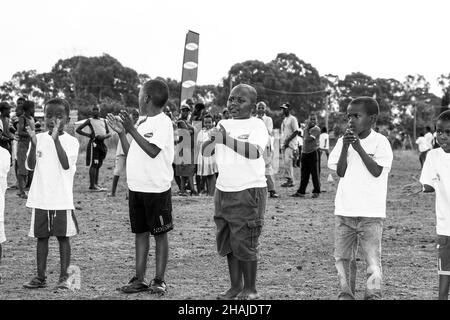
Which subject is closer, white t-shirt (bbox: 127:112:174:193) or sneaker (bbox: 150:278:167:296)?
sneaker (bbox: 150:278:167:296)

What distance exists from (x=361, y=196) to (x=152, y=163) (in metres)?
1.83

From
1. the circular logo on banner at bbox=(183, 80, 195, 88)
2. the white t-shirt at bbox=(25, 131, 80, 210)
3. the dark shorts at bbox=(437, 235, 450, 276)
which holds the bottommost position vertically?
the dark shorts at bbox=(437, 235, 450, 276)

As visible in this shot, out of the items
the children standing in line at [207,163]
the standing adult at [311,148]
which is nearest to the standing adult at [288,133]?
the standing adult at [311,148]

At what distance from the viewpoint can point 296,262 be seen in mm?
7793

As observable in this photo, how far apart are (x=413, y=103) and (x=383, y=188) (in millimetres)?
79583

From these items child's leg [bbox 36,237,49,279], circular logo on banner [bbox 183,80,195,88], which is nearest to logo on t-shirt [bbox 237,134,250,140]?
child's leg [bbox 36,237,49,279]

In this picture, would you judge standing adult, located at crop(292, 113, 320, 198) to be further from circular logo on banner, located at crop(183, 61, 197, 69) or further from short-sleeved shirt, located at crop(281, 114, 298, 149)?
circular logo on banner, located at crop(183, 61, 197, 69)

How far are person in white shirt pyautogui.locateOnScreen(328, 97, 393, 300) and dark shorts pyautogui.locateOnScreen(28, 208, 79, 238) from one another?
2.40 metres

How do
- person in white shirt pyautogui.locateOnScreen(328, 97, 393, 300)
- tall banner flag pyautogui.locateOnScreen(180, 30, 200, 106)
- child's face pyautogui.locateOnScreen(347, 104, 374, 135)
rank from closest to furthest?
person in white shirt pyautogui.locateOnScreen(328, 97, 393, 300) → child's face pyautogui.locateOnScreen(347, 104, 374, 135) → tall banner flag pyautogui.locateOnScreen(180, 30, 200, 106)

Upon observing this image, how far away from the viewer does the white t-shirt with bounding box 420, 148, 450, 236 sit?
5410 mm

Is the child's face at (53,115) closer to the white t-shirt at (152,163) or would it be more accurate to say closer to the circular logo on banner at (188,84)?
the white t-shirt at (152,163)

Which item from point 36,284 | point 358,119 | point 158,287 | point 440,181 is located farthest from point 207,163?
point 440,181

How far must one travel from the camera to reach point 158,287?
5988 millimetres
